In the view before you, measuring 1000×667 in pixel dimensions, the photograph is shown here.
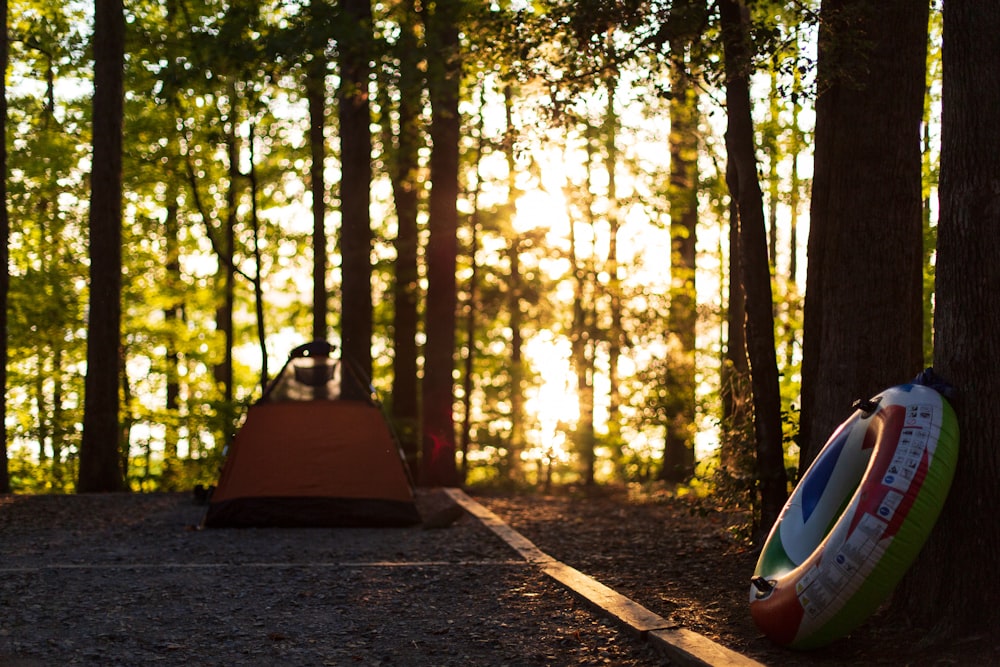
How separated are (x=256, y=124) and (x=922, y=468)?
17.7 metres

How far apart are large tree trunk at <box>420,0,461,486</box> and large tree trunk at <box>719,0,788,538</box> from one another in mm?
6760

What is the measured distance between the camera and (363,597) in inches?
272

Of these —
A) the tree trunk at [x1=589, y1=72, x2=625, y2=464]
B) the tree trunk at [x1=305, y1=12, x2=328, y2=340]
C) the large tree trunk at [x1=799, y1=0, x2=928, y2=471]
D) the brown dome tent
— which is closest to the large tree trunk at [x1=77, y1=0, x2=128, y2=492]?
the brown dome tent

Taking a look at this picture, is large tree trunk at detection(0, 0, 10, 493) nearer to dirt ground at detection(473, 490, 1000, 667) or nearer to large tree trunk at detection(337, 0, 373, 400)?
large tree trunk at detection(337, 0, 373, 400)

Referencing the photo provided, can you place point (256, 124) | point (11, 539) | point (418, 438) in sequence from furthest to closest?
point (256, 124), point (418, 438), point (11, 539)

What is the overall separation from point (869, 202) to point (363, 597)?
4.19m

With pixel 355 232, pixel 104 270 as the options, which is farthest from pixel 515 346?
pixel 104 270

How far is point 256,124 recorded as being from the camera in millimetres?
20734

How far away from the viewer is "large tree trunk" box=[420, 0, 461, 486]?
49.6ft

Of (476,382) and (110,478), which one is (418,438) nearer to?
(110,478)

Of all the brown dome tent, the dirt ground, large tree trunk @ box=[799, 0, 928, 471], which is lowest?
the dirt ground

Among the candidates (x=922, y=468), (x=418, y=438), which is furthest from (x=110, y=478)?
(x=922, y=468)

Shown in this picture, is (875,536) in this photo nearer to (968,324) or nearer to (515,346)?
(968,324)

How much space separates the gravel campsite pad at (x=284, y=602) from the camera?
5.51 m
